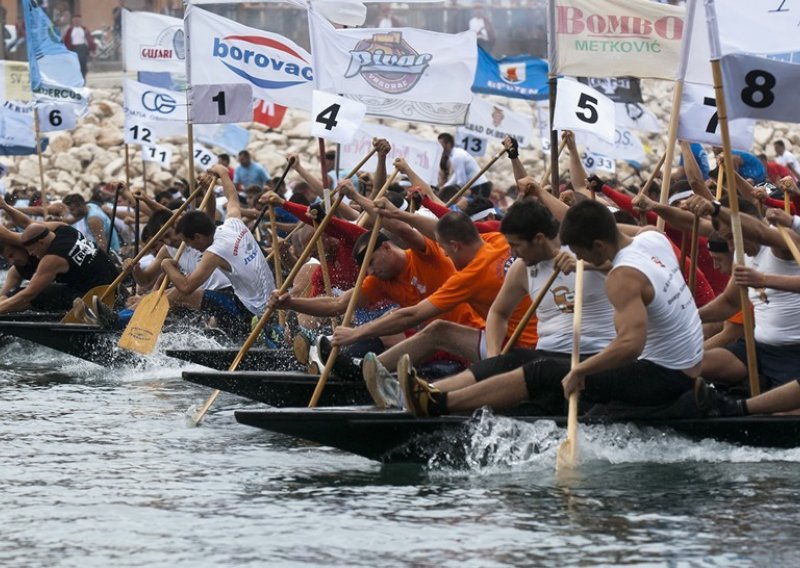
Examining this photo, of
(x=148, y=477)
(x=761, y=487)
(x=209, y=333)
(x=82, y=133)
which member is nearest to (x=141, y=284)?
(x=209, y=333)

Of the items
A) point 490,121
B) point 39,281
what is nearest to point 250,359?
point 39,281

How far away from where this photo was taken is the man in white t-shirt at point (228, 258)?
45.0 ft

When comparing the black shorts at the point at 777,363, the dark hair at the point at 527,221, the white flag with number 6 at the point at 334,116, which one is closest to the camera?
the dark hair at the point at 527,221

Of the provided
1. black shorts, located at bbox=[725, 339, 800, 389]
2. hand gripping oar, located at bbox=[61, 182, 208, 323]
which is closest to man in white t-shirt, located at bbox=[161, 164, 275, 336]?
hand gripping oar, located at bbox=[61, 182, 208, 323]

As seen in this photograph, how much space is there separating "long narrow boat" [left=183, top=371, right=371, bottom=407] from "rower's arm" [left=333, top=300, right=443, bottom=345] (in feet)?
1.23

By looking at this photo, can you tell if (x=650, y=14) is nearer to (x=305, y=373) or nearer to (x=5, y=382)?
(x=305, y=373)

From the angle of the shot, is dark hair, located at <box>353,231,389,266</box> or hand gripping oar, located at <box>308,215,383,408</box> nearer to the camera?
hand gripping oar, located at <box>308,215,383,408</box>

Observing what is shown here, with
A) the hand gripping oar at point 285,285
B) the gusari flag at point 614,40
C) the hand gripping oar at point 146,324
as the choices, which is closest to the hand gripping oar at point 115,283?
the hand gripping oar at point 146,324

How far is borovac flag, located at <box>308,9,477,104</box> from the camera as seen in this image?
1402 centimetres

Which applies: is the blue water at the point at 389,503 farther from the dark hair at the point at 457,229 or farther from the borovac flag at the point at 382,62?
the borovac flag at the point at 382,62

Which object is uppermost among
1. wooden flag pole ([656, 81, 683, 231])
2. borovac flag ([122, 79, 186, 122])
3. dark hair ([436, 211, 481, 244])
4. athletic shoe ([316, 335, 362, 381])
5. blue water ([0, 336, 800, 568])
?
borovac flag ([122, 79, 186, 122])

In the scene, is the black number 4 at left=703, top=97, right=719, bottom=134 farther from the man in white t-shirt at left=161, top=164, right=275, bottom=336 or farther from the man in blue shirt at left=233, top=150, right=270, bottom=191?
the man in blue shirt at left=233, top=150, right=270, bottom=191

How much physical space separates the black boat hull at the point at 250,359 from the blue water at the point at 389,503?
1.36 metres

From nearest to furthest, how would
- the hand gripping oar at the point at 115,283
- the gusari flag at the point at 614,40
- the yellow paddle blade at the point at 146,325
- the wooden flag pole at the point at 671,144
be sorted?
the wooden flag pole at the point at 671,144 → the gusari flag at the point at 614,40 → the yellow paddle blade at the point at 146,325 → the hand gripping oar at the point at 115,283
